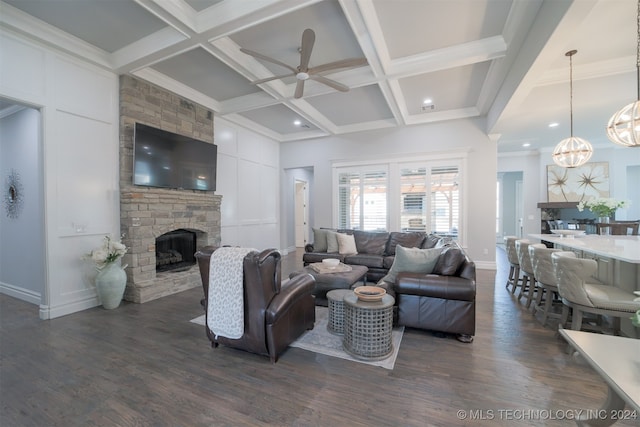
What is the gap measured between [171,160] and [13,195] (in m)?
2.31

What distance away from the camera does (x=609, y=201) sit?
12.7ft

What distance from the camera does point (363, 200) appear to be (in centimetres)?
705

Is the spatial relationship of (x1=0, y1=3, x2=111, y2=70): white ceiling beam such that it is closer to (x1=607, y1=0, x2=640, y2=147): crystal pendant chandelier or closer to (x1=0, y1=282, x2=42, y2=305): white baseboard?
(x1=0, y1=282, x2=42, y2=305): white baseboard

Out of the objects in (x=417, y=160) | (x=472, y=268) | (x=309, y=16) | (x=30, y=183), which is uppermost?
(x=309, y=16)

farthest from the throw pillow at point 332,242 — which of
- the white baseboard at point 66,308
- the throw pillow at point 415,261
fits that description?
the white baseboard at point 66,308

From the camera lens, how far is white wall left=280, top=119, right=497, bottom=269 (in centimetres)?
592

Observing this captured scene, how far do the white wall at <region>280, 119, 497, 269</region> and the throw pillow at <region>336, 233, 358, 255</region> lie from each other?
83.2 inches

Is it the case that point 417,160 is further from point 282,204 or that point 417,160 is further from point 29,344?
point 29,344

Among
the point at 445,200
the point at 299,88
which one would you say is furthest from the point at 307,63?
the point at 445,200

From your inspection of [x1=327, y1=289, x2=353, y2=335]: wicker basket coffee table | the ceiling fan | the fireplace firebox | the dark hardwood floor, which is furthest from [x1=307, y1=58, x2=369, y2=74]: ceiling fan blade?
the fireplace firebox

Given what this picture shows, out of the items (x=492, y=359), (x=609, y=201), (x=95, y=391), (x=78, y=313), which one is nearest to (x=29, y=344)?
(x=78, y=313)

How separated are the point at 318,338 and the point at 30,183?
4.61 meters

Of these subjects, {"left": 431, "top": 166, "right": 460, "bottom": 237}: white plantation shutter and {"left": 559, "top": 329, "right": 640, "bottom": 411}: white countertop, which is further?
{"left": 431, "top": 166, "right": 460, "bottom": 237}: white plantation shutter

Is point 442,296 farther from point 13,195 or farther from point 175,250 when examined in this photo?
point 13,195
